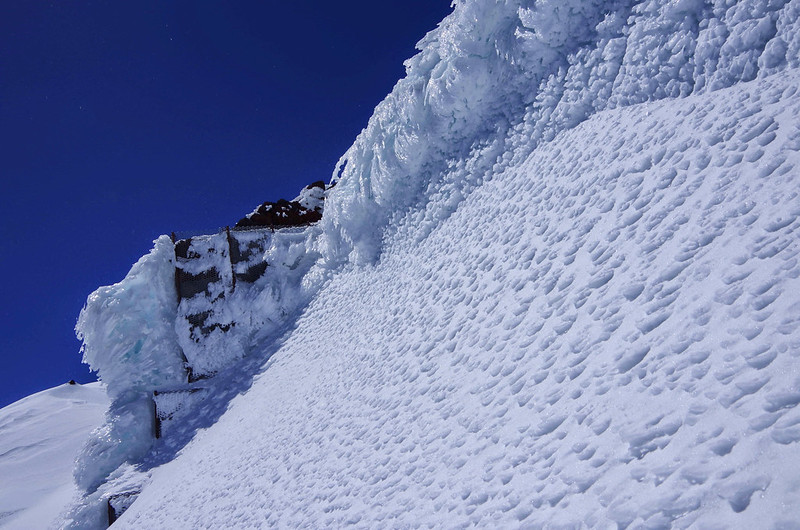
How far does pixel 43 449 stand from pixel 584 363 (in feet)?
84.0

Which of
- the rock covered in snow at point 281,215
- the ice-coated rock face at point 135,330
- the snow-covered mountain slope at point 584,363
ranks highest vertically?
the rock covered in snow at point 281,215

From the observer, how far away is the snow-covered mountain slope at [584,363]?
2.78 m

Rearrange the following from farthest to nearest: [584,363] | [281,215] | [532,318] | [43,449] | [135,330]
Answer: [43,449] < [281,215] < [135,330] < [532,318] < [584,363]

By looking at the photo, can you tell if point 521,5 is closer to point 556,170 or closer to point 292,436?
point 556,170

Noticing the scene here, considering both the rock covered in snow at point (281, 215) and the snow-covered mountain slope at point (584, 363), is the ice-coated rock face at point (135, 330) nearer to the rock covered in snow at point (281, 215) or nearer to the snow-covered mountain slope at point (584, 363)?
the snow-covered mountain slope at point (584, 363)

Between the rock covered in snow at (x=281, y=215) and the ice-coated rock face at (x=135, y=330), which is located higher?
the rock covered in snow at (x=281, y=215)

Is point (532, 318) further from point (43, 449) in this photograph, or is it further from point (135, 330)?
point (43, 449)

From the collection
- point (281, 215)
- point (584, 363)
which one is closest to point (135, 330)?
point (281, 215)

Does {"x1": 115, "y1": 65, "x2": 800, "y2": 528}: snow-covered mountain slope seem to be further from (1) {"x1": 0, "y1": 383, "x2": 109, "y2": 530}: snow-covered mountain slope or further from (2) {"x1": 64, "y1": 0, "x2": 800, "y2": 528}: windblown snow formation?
(1) {"x1": 0, "y1": 383, "x2": 109, "y2": 530}: snow-covered mountain slope

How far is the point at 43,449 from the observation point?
863 inches

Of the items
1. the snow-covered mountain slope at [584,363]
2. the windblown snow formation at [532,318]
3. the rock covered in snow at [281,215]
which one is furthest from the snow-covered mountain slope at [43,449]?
the snow-covered mountain slope at [584,363]

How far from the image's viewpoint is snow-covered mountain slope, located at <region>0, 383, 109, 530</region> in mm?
14898

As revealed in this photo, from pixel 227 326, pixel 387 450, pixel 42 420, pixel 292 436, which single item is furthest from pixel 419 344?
pixel 42 420

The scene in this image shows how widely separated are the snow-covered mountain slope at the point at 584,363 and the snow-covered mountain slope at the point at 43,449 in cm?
946
